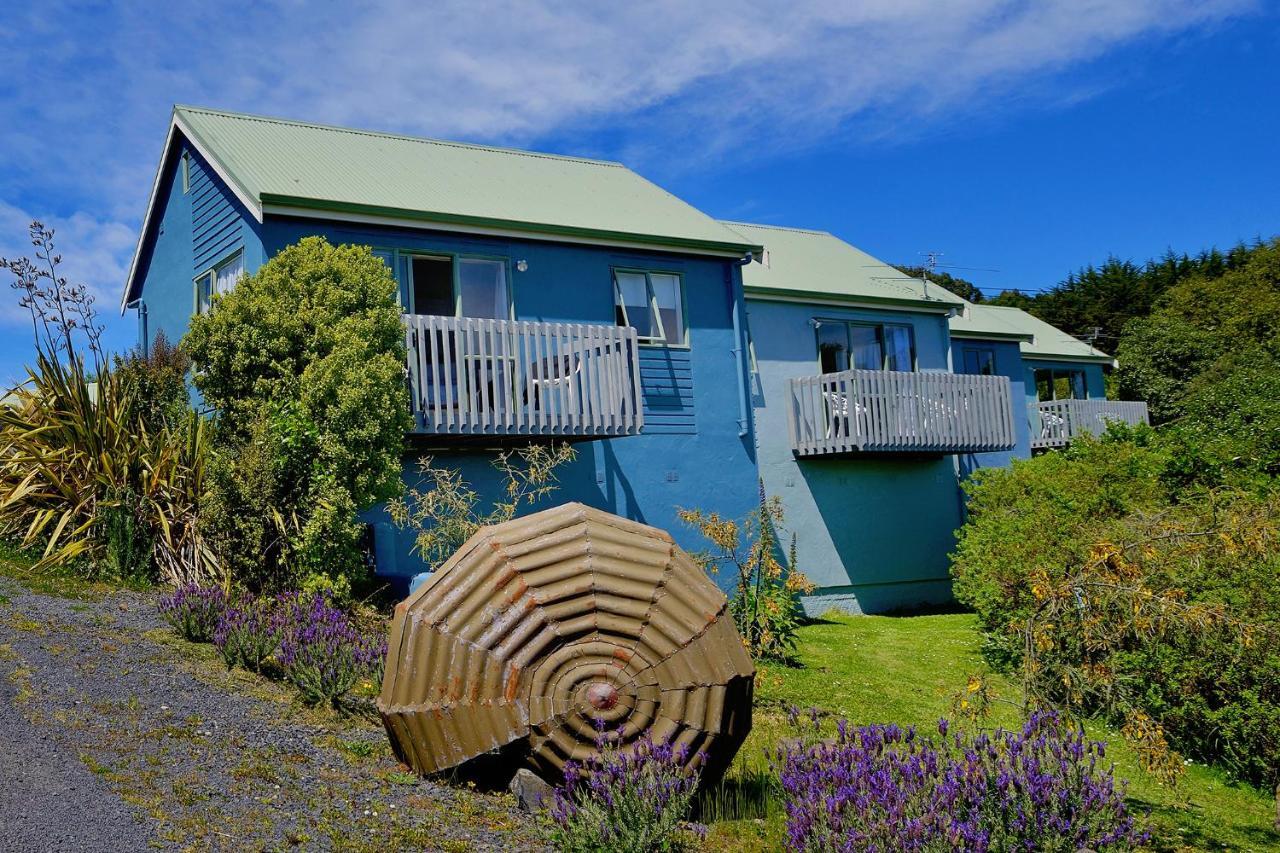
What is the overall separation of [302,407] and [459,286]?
4311 mm

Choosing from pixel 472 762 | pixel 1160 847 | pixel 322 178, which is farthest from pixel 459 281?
pixel 1160 847

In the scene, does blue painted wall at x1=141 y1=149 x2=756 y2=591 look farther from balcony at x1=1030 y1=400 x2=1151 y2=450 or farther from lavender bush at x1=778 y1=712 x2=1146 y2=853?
balcony at x1=1030 y1=400 x2=1151 y2=450

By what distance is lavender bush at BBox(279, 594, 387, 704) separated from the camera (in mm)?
8828

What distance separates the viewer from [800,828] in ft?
20.1

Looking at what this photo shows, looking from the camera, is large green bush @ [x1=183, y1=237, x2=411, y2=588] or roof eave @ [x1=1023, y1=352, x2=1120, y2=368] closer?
large green bush @ [x1=183, y1=237, x2=411, y2=588]

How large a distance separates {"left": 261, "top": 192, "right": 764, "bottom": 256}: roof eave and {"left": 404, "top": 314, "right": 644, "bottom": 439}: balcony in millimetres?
1660

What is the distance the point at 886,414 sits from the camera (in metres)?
20.9

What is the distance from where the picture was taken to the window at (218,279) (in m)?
16.4

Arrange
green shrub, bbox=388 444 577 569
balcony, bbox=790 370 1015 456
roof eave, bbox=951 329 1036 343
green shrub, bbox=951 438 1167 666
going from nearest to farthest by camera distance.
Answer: green shrub, bbox=388 444 577 569, green shrub, bbox=951 438 1167 666, balcony, bbox=790 370 1015 456, roof eave, bbox=951 329 1036 343

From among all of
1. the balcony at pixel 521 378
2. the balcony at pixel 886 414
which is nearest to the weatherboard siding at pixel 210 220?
the balcony at pixel 521 378

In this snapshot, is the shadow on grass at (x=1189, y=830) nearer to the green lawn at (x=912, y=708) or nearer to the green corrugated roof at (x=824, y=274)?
the green lawn at (x=912, y=708)

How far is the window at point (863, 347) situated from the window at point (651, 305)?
4440 millimetres

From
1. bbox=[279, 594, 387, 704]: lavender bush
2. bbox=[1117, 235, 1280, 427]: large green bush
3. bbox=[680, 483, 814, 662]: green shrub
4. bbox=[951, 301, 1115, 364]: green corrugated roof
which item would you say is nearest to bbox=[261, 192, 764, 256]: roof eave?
bbox=[680, 483, 814, 662]: green shrub

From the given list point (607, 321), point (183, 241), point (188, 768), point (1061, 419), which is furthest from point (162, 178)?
point (1061, 419)
